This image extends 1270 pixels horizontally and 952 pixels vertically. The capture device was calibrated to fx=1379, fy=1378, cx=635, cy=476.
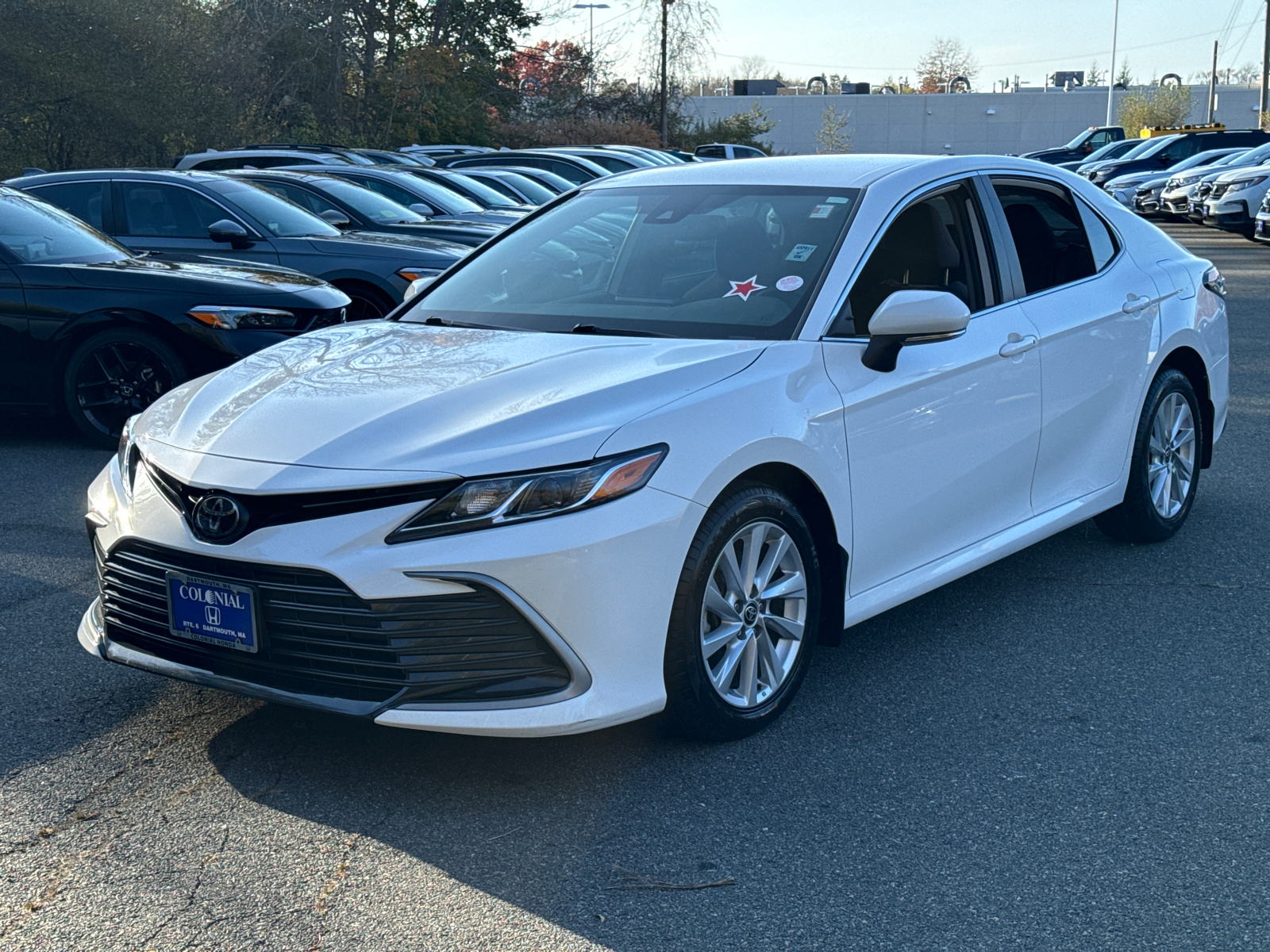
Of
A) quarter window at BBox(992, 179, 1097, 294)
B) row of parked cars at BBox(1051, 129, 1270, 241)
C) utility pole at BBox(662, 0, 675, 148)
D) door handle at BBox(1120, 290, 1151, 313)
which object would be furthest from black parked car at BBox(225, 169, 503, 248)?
utility pole at BBox(662, 0, 675, 148)

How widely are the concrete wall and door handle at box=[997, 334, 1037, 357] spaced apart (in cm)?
7955

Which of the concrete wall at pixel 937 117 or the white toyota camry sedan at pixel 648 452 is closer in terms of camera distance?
the white toyota camry sedan at pixel 648 452

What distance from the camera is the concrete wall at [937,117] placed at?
3273 inches

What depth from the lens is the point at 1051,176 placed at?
18.1 feet

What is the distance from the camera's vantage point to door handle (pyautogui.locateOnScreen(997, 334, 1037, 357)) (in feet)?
15.4

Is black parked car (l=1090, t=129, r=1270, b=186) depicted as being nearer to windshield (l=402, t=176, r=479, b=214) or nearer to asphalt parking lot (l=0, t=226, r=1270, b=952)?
windshield (l=402, t=176, r=479, b=214)

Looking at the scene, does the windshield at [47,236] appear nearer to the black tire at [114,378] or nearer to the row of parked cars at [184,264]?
the row of parked cars at [184,264]

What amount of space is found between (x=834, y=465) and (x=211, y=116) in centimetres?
2673

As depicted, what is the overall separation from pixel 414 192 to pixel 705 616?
11.0 meters

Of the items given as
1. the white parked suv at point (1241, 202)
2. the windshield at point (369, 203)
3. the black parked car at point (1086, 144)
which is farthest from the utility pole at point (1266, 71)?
the windshield at point (369, 203)

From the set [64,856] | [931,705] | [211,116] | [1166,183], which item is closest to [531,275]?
[931,705]

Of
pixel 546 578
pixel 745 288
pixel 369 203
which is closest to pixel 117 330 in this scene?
pixel 369 203

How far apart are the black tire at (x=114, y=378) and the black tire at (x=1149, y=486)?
514 centimetres

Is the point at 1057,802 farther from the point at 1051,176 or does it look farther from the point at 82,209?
the point at 82,209
